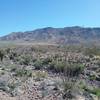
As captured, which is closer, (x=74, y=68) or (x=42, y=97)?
(x=42, y=97)

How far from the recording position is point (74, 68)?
17781 millimetres

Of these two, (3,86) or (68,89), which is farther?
(3,86)

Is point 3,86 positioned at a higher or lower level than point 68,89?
higher

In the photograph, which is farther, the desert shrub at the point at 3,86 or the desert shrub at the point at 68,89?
the desert shrub at the point at 3,86

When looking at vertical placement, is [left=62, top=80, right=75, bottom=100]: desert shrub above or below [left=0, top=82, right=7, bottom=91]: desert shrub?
below

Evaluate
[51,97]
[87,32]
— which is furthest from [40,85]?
[87,32]

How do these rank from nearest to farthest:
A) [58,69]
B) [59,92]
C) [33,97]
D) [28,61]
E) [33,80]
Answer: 1. [33,97]
2. [59,92]
3. [33,80]
4. [58,69]
5. [28,61]

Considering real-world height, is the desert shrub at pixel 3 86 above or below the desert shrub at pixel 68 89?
above

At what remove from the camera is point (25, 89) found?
37.4ft

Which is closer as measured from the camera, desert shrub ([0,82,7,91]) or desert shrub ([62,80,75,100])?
desert shrub ([62,80,75,100])

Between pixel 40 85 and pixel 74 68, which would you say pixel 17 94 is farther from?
pixel 74 68

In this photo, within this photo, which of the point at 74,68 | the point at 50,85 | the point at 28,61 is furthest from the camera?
the point at 28,61

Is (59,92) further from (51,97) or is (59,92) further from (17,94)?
(17,94)

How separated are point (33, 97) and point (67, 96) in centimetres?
140
